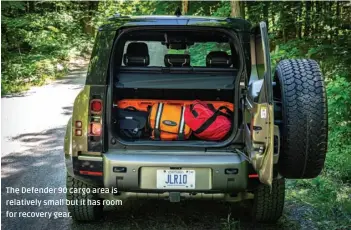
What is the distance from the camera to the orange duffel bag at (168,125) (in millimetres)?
4105

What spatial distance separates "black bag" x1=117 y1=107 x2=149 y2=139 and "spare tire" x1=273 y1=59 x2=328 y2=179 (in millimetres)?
1415

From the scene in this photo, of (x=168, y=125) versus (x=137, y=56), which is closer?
(x=168, y=125)

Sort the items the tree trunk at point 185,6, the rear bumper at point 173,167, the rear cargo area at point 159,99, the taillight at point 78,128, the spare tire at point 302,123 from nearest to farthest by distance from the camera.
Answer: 1. the spare tire at point 302,123
2. the rear bumper at point 173,167
3. the taillight at point 78,128
4. the rear cargo area at point 159,99
5. the tree trunk at point 185,6

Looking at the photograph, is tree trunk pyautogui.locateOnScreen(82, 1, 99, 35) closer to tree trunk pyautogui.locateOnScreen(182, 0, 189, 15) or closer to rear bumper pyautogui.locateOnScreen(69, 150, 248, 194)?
tree trunk pyautogui.locateOnScreen(182, 0, 189, 15)

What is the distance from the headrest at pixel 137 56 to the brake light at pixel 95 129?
3.20 ft

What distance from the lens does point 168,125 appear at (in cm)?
413

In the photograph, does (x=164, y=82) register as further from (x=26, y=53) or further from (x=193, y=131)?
(x=26, y=53)

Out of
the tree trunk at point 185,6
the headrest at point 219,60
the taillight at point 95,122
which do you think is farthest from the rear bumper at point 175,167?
the tree trunk at point 185,6

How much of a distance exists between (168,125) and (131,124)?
39cm

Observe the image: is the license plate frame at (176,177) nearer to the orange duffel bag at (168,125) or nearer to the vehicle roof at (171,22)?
the orange duffel bag at (168,125)

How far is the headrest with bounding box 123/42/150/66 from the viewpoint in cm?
436

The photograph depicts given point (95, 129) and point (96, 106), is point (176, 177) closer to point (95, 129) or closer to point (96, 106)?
point (95, 129)

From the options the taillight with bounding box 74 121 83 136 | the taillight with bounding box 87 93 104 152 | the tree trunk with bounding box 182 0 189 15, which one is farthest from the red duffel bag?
the tree trunk with bounding box 182 0 189 15

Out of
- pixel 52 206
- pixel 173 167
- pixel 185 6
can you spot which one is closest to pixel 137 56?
pixel 173 167
